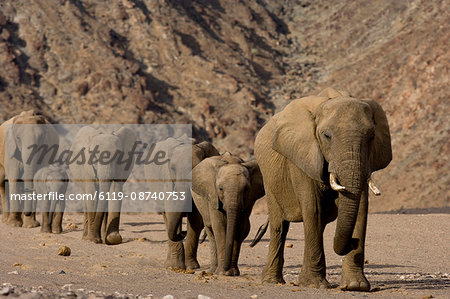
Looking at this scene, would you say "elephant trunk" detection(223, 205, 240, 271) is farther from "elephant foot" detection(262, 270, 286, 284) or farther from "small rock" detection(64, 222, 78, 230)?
"small rock" detection(64, 222, 78, 230)

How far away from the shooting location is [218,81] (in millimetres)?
46312

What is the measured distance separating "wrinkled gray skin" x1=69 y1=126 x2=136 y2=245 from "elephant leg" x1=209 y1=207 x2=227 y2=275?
6.07 m

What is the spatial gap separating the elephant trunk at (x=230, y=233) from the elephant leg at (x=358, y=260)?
249 centimetres

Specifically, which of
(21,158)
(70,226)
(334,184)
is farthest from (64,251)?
(21,158)

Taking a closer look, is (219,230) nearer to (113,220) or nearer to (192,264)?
(192,264)

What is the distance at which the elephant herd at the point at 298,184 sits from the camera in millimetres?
8773

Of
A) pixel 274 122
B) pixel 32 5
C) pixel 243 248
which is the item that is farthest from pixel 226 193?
pixel 32 5

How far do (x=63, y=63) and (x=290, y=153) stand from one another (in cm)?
3573

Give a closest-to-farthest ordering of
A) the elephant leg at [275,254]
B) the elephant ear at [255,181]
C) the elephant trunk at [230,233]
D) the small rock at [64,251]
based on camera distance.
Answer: the elephant leg at [275,254] → the elephant trunk at [230,233] → the elephant ear at [255,181] → the small rock at [64,251]

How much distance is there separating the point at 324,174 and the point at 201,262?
648 centimetres

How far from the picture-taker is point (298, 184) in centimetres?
985

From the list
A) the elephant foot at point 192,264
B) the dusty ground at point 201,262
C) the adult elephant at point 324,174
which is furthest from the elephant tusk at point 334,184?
the elephant foot at point 192,264

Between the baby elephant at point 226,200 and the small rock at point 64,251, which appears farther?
the small rock at point 64,251

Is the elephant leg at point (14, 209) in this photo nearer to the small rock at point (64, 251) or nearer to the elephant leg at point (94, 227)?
the elephant leg at point (94, 227)
